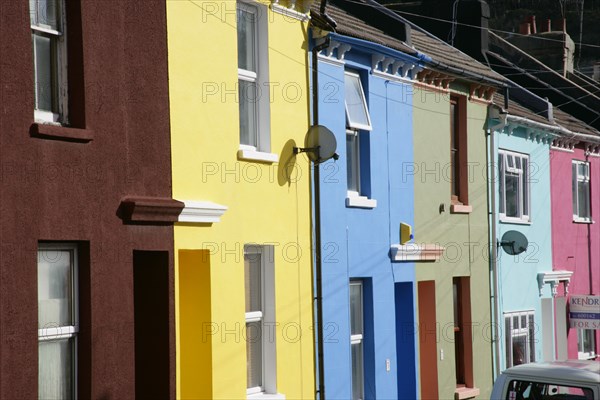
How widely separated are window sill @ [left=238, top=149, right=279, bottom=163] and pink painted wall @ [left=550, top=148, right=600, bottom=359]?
12.9m

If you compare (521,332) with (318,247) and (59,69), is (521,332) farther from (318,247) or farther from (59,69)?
(59,69)

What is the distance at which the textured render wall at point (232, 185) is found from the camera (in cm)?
1276

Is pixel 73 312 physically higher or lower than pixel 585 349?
higher

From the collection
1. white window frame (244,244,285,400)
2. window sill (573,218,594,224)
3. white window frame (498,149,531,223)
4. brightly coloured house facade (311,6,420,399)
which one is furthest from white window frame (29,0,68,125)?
window sill (573,218,594,224)

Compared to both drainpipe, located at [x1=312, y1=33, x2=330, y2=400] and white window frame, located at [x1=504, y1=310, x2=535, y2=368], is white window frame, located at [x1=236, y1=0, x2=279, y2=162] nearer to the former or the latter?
drainpipe, located at [x1=312, y1=33, x2=330, y2=400]

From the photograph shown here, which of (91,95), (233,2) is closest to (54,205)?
(91,95)

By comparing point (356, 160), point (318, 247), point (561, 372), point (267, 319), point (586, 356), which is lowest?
point (586, 356)

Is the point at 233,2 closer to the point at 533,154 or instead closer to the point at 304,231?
the point at 304,231

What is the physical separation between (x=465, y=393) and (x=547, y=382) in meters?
7.36

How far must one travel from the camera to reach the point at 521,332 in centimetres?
2345

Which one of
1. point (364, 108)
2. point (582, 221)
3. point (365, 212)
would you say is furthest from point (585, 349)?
point (364, 108)

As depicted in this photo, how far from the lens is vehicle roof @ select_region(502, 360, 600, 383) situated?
42.2 feet

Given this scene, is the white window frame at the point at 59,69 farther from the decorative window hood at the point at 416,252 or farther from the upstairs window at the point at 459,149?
the upstairs window at the point at 459,149

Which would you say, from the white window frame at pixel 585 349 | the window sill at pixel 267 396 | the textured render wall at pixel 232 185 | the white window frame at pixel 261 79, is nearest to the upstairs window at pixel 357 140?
the textured render wall at pixel 232 185
